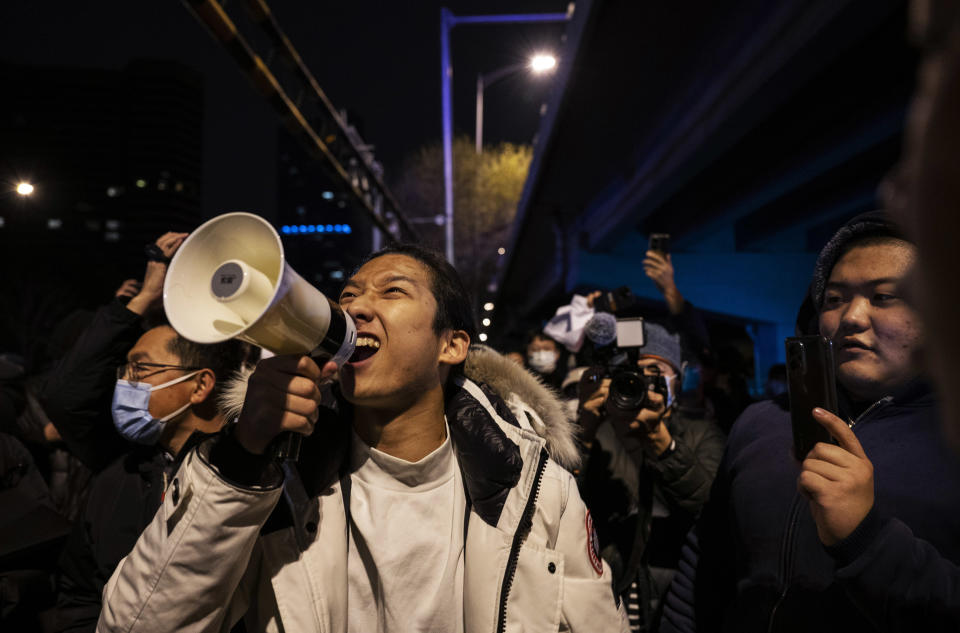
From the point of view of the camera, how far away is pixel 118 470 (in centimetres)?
278

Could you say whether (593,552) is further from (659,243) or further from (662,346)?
(659,243)

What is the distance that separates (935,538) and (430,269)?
175cm

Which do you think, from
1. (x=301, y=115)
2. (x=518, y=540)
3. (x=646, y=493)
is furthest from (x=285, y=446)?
(x=301, y=115)

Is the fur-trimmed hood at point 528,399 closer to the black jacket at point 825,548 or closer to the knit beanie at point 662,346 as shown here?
the black jacket at point 825,548

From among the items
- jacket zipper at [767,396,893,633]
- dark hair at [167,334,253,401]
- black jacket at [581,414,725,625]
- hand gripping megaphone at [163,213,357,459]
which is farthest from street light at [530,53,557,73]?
hand gripping megaphone at [163,213,357,459]

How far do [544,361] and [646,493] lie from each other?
3.18 m

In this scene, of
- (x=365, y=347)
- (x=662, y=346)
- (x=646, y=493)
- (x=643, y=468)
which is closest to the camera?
(x=365, y=347)

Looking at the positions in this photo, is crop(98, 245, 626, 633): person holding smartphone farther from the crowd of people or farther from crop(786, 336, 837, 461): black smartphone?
crop(786, 336, 837, 461): black smartphone

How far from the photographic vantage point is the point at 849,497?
1.41 m

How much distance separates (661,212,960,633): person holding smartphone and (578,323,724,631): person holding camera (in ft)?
2.04

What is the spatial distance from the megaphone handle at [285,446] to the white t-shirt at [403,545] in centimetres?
60

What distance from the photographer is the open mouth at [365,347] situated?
6.93ft

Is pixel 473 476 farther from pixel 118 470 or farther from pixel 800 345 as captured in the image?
pixel 118 470

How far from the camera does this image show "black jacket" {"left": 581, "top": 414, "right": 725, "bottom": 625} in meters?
2.97
